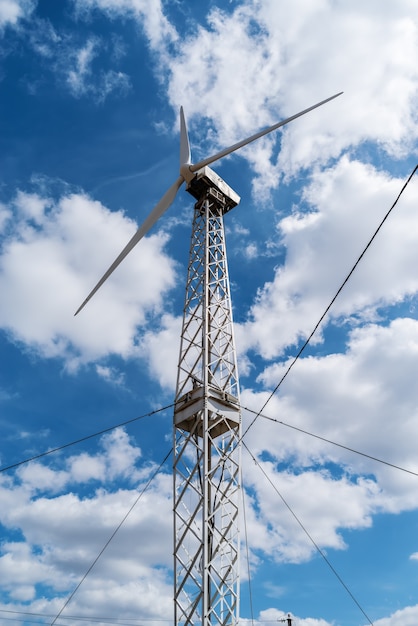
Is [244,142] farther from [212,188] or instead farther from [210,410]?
[210,410]

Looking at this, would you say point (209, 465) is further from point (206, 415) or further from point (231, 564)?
point (231, 564)

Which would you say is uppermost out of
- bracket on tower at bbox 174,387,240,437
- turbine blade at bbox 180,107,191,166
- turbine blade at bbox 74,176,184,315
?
turbine blade at bbox 180,107,191,166

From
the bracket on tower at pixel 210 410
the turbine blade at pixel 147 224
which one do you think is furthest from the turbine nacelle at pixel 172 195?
the bracket on tower at pixel 210 410

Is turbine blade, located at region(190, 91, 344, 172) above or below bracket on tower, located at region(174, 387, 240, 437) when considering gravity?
above

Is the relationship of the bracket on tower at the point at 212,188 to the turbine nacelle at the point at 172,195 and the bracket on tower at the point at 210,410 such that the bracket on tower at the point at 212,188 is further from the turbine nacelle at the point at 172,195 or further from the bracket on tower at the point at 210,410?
the bracket on tower at the point at 210,410

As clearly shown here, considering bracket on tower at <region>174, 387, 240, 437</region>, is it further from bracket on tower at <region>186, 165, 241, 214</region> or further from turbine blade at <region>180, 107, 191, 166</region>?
turbine blade at <region>180, 107, 191, 166</region>

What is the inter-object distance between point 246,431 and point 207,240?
404 inches

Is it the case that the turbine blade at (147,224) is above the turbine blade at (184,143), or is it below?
below

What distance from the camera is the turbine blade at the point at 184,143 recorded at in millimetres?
31219

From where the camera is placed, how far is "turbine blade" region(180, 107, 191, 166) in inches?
1229

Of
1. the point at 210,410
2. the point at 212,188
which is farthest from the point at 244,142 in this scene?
the point at 210,410

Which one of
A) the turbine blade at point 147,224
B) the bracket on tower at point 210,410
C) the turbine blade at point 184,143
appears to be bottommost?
the bracket on tower at point 210,410

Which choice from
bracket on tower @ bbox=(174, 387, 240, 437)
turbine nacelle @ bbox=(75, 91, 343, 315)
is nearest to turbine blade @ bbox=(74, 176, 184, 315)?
turbine nacelle @ bbox=(75, 91, 343, 315)

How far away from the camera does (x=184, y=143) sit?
32.4 metres
